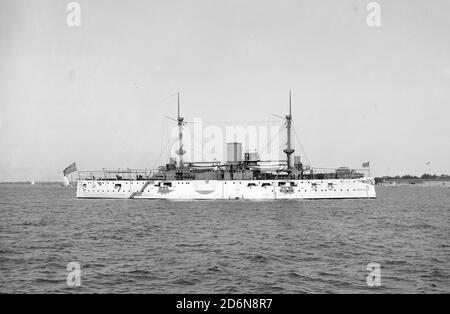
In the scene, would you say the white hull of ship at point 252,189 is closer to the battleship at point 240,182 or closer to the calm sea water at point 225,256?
the battleship at point 240,182

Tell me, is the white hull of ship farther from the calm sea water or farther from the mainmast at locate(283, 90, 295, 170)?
the calm sea water

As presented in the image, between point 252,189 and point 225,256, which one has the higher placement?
point 252,189

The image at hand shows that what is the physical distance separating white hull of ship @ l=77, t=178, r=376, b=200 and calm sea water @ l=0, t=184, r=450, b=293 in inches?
997

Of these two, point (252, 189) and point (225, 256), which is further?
Answer: point (252, 189)

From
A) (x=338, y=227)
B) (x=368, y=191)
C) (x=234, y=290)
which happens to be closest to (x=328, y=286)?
(x=234, y=290)

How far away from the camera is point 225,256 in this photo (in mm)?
17984

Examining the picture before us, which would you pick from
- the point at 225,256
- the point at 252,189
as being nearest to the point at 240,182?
the point at 252,189

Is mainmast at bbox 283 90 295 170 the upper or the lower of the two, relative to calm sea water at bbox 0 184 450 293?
upper

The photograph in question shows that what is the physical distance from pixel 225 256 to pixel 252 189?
1542 inches

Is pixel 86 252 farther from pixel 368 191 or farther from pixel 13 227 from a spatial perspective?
pixel 368 191

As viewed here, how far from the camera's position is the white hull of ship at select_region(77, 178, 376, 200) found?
5631 centimetres

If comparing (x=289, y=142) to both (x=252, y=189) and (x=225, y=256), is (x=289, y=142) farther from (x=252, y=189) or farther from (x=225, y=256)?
(x=225, y=256)

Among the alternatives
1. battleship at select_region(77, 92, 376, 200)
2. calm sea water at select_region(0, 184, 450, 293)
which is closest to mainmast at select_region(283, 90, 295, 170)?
battleship at select_region(77, 92, 376, 200)

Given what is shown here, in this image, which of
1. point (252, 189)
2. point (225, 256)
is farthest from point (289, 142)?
point (225, 256)
